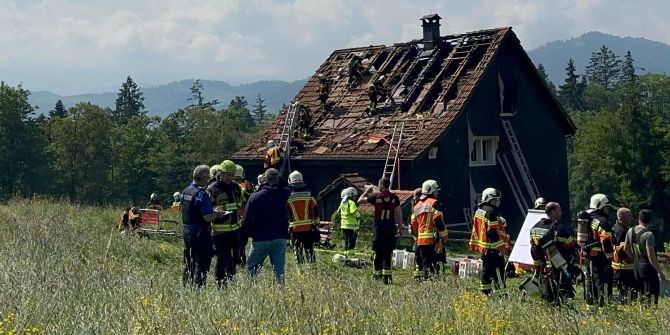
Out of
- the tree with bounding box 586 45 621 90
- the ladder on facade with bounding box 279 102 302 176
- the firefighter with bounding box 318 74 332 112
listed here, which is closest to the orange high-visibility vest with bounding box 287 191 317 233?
the ladder on facade with bounding box 279 102 302 176

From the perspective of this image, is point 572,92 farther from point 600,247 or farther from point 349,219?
point 600,247

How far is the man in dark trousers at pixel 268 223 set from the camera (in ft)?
32.2

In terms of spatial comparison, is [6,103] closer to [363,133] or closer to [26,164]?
[26,164]

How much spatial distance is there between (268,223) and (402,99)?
17.9m

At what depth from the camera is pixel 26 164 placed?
58469 millimetres

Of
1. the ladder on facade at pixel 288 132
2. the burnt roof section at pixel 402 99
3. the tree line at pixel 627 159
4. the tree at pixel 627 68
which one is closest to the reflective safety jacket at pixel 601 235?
the burnt roof section at pixel 402 99

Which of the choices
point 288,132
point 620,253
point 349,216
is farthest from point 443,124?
point 620,253

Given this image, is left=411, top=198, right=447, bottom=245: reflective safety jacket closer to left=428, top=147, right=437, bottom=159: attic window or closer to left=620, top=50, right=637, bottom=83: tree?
left=428, top=147, right=437, bottom=159: attic window

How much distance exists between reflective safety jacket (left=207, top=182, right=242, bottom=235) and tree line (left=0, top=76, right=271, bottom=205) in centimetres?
4965

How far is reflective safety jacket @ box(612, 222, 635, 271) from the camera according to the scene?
10812mm

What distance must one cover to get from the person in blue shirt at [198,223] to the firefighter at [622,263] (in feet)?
18.1

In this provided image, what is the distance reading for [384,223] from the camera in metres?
12.8

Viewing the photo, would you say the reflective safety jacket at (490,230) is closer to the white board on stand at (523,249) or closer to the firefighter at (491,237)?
the firefighter at (491,237)

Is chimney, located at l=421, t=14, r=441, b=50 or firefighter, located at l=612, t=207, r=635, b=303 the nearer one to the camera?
firefighter, located at l=612, t=207, r=635, b=303
